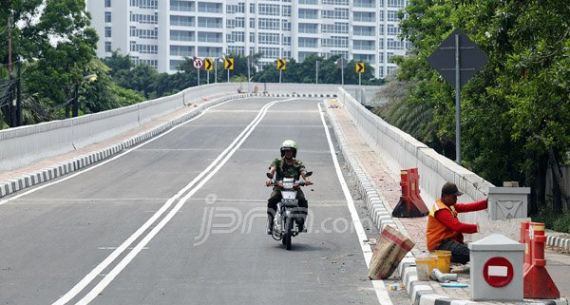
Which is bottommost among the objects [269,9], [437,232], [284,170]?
[437,232]

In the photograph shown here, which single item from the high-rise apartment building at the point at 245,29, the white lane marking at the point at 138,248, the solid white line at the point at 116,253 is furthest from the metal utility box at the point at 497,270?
the high-rise apartment building at the point at 245,29

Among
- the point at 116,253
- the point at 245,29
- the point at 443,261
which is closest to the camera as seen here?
the point at 443,261

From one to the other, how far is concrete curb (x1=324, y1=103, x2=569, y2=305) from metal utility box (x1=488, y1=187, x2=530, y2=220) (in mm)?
1176

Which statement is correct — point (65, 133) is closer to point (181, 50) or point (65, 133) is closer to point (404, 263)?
point (404, 263)

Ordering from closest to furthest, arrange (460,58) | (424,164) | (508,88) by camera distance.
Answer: (460,58)
(424,164)
(508,88)

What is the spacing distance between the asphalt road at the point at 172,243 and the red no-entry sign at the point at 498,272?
1587 millimetres

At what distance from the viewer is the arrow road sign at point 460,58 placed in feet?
62.2

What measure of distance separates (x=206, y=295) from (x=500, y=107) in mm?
19877

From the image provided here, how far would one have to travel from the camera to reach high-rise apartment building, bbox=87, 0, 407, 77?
166m

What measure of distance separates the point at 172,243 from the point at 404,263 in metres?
4.41

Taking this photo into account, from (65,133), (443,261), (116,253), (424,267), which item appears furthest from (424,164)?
(65,133)

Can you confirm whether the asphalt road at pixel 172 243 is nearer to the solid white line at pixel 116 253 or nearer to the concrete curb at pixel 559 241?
the solid white line at pixel 116 253

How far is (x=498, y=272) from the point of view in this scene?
1133 centimetres

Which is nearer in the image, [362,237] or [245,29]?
[362,237]
